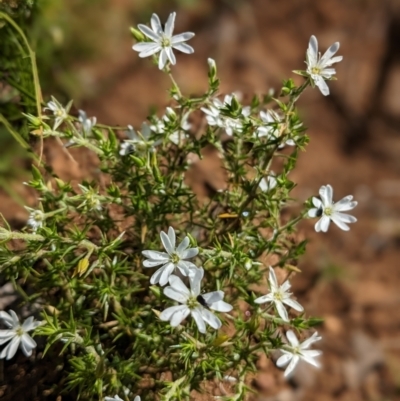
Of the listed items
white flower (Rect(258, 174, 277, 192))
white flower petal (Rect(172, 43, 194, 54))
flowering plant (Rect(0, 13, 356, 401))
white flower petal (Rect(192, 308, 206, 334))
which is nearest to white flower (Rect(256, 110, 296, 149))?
flowering plant (Rect(0, 13, 356, 401))

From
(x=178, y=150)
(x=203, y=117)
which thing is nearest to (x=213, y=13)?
(x=203, y=117)

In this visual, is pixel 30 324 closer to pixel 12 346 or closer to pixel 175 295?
pixel 12 346

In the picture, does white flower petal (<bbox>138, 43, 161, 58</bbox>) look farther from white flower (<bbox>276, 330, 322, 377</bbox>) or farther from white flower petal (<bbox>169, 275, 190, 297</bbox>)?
white flower (<bbox>276, 330, 322, 377</bbox>)

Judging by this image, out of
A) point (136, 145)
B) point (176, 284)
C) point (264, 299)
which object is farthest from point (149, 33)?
point (264, 299)

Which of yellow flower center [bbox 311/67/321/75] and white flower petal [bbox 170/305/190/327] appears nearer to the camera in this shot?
white flower petal [bbox 170/305/190/327]

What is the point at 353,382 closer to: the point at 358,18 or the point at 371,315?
the point at 371,315

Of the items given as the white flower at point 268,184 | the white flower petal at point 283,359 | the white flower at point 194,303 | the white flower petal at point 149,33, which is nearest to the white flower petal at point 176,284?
the white flower at point 194,303

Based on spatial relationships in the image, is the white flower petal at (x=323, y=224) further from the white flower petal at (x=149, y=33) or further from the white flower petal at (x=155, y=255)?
the white flower petal at (x=149, y=33)
